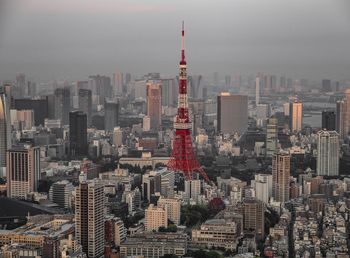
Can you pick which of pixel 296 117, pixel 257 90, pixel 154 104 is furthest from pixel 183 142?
pixel 154 104

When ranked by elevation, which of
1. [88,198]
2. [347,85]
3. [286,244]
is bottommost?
[286,244]

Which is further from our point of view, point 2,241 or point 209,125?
point 209,125

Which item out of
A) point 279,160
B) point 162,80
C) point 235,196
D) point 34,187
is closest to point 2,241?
point 34,187

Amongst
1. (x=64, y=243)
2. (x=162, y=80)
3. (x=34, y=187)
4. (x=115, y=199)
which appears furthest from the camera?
(x=162, y=80)

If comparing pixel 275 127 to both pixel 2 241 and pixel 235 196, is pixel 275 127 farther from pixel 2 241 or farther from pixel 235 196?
pixel 2 241

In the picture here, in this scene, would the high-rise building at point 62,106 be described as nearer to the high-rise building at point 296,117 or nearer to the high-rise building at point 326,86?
the high-rise building at point 296,117

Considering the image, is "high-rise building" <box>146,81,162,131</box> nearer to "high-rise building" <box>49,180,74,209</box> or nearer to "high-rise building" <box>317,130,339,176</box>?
"high-rise building" <box>317,130,339,176</box>

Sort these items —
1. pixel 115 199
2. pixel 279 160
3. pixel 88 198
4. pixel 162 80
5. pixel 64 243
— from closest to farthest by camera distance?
pixel 64 243
pixel 88 198
pixel 115 199
pixel 279 160
pixel 162 80
